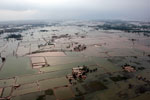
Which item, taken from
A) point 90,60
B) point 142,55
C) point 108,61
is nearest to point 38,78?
point 90,60

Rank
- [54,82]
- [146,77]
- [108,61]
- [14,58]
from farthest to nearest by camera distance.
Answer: [14,58]
[108,61]
[146,77]
[54,82]

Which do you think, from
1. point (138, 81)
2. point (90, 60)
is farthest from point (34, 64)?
point (138, 81)

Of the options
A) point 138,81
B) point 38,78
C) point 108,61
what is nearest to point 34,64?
point 38,78

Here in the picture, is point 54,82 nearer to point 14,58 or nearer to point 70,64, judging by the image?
point 70,64

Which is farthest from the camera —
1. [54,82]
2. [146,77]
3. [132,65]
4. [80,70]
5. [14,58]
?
[14,58]

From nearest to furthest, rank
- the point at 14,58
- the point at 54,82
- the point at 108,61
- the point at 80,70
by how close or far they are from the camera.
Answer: the point at 54,82
the point at 80,70
the point at 108,61
the point at 14,58

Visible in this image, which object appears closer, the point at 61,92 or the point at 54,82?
the point at 61,92

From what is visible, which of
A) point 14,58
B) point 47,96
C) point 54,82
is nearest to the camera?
point 47,96

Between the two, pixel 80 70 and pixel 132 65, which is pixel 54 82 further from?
pixel 132 65

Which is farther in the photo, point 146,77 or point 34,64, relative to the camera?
point 34,64
